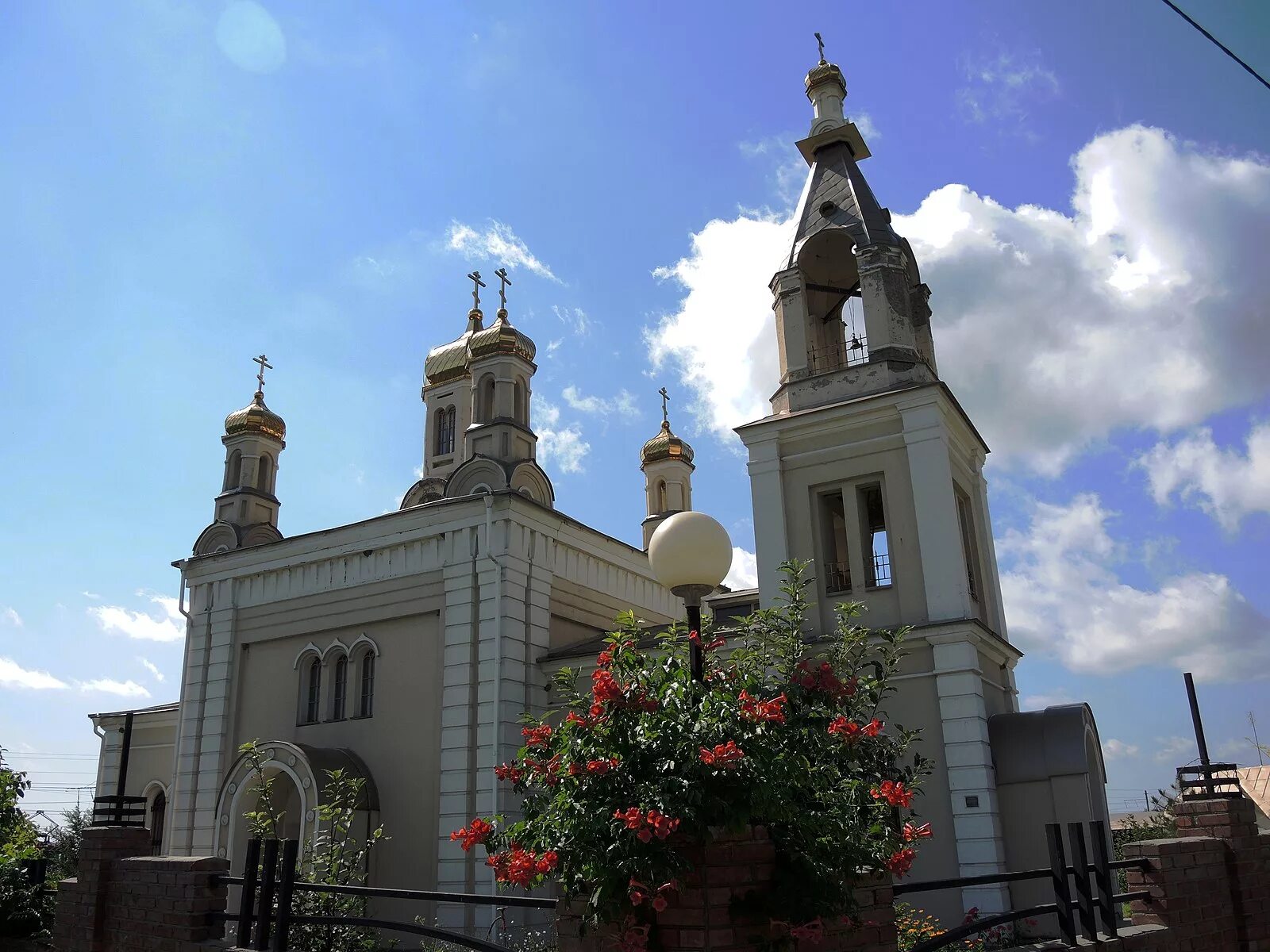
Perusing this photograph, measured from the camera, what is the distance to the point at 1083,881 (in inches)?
228

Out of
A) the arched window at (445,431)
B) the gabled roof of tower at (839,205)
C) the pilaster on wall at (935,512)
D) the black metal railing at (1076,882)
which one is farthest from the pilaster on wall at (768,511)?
the arched window at (445,431)

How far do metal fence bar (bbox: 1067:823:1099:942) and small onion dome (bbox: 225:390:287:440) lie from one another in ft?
65.3

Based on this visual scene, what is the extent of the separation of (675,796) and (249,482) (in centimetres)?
1961

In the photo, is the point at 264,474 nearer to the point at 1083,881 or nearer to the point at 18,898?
the point at 18,898

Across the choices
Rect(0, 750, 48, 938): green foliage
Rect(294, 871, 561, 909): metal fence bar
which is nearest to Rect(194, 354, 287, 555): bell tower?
Rect(0, 750, 48, 938): green foliage

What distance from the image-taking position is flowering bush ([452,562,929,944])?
4.25 meters

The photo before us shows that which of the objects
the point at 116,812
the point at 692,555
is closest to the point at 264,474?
the point at 116,812

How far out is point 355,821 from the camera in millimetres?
16094

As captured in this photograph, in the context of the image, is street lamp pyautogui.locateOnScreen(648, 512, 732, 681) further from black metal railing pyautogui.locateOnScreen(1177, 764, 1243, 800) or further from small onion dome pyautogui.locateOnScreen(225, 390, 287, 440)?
small onion dome pyautogui.locateOnScreen(225, 390, 287, 440)

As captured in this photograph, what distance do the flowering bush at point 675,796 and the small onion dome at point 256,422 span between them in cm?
1895

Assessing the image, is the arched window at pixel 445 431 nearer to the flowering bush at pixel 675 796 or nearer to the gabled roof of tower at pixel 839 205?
the gabled roof of tower at pixel 839 205

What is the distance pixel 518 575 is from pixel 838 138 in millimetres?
9128

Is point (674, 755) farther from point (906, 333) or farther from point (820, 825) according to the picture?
point (906, 333)

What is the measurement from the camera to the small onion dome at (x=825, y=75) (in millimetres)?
17547
